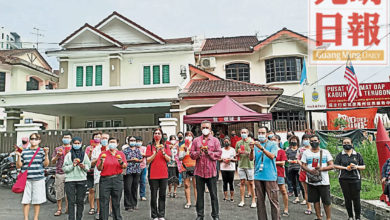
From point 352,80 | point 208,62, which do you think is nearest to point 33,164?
point 208,62

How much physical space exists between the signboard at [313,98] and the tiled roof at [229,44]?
15.5 feet

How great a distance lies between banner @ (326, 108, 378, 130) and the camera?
48.1ft

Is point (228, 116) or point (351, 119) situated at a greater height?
point (228, 116)

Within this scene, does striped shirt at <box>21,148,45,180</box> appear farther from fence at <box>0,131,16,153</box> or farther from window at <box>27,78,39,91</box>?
window at <box>27,78,39,91</box>

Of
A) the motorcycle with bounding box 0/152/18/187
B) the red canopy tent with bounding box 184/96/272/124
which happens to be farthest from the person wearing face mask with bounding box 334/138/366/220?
the motorcycle with bounding box 0/152/18/187

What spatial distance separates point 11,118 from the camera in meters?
12.7

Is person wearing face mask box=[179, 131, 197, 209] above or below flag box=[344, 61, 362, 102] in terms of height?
below

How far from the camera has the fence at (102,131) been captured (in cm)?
1047

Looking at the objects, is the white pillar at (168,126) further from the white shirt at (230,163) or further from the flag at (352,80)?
the flag at (352,80)

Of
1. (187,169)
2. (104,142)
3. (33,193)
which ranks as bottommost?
(33,193)

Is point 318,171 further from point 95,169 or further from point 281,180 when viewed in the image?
point 95,169

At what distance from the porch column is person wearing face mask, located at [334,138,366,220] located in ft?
45.7

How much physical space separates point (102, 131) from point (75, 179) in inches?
231

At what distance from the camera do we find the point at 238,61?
58.9 feet
